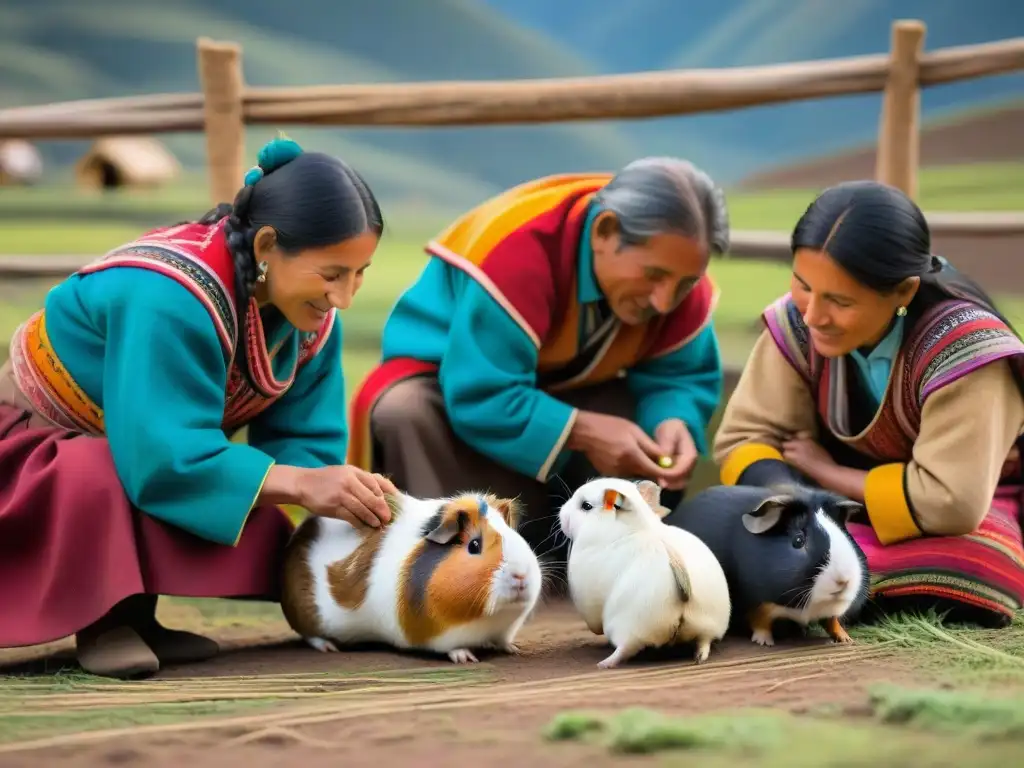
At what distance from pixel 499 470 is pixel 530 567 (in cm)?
108

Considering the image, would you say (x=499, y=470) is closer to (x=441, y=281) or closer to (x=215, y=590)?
(x=441, y=281)

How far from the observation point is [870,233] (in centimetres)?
351

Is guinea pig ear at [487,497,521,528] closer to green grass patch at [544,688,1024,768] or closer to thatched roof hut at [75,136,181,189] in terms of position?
green grass patch at [544,688,1024,768]

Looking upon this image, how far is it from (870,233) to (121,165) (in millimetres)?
9991

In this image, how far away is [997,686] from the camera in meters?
2.93

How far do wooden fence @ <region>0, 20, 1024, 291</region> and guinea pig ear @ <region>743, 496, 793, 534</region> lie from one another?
2441 mm

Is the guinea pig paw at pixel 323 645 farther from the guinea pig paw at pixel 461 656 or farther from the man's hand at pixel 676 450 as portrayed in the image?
the man's hand at pixel 676 450

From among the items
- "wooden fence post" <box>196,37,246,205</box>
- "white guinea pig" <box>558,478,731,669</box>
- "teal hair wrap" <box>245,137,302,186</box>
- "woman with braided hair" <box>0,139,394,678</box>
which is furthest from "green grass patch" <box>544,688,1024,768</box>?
"wooden fence post" <box>196,37,246,205</box>

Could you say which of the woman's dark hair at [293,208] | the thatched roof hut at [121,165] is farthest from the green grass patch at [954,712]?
the thatched roof hut at [121,165]

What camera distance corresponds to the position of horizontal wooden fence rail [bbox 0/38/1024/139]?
5574mm

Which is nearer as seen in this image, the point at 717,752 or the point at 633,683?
the point at 717,752

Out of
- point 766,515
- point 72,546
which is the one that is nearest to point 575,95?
point 766,515

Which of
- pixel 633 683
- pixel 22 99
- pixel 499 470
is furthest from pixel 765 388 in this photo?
pixel 22 99

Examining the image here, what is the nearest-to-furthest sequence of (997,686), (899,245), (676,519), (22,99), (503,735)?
(503,735)
(997,686)
(899,245)
(676,519)
(22,99)
